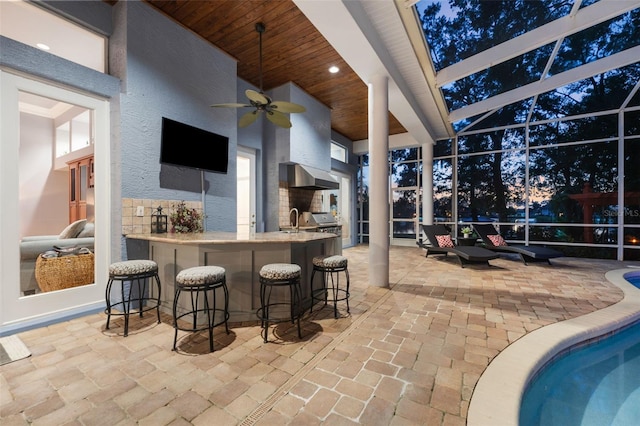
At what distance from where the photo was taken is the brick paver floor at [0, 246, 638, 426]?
61.6 inches

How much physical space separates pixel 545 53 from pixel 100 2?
7525 mm

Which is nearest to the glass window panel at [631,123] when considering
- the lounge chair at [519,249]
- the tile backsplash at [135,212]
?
the lounge chair at [519,249]

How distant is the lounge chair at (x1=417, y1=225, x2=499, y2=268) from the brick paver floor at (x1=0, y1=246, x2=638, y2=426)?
184 centimetres

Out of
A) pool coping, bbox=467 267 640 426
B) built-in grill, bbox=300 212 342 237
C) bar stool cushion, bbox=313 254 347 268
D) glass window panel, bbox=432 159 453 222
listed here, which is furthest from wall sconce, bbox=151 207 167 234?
glass window panel, bbox=432 159 453 222

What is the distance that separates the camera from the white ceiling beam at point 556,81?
16.9 feet

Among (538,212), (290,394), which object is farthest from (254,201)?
(538,212)

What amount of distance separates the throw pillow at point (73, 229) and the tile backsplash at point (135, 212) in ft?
1.99

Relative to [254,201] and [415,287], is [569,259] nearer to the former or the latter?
[415,287]

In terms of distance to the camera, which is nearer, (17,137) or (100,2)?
(17,137)

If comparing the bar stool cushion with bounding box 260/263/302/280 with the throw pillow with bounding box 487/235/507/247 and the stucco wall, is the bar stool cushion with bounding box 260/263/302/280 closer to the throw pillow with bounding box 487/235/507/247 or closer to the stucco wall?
the stucco wall

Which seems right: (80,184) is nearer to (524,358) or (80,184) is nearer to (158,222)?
(158,222)

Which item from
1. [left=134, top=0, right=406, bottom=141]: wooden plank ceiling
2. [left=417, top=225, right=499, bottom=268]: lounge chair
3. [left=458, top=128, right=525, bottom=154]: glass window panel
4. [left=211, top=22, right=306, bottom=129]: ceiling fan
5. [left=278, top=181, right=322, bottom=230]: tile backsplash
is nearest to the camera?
[left=211, top=22, right=306, bottom=129]: ceiling fan

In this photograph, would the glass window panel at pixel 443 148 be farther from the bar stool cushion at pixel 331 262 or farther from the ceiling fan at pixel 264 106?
the bar stool cushion at pixel 331 262

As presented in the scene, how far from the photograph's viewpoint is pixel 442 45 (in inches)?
179
